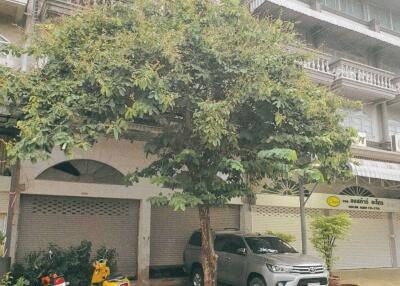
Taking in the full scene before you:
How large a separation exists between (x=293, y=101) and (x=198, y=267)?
20.0ft

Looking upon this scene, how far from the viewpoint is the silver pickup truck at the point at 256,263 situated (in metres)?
10.3

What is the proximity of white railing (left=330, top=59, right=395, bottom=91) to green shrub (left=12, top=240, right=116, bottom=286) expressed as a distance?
473 inches

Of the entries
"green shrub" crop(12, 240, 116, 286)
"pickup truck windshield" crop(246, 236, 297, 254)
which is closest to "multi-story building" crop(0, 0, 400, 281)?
"green shrub" crop(12, 240, 116, 286)

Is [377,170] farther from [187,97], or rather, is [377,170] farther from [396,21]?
[396,21]

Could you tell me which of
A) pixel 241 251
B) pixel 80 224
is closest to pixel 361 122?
pixel 241 251

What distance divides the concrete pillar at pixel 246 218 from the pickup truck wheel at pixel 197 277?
3530mm

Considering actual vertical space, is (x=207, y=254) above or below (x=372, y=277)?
above

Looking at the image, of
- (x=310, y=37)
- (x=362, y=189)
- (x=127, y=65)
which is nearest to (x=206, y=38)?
(x=127, y=65)

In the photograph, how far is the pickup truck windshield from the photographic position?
37.6ft

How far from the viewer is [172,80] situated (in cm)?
894

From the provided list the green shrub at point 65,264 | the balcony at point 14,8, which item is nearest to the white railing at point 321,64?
the balcony at point 14,8

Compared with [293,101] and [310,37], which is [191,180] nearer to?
[293,101]

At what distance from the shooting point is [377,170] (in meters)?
15.7

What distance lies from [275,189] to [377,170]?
3876mm
